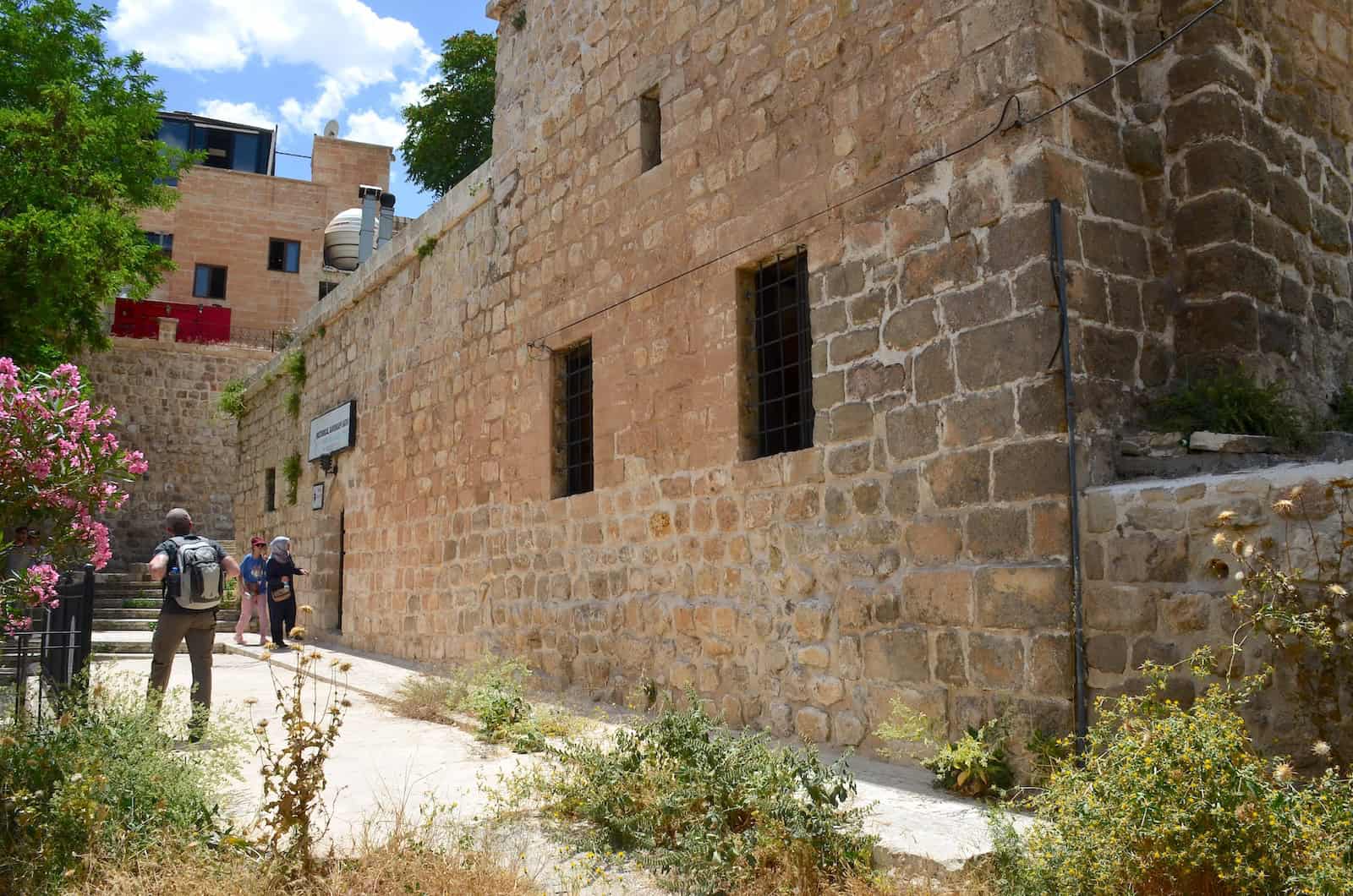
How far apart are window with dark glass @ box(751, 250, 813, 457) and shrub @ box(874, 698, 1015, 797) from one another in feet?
5.98

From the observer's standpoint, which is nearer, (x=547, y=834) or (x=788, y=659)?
(x=547, y=834)

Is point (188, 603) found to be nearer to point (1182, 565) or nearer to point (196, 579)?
point (196, 579)

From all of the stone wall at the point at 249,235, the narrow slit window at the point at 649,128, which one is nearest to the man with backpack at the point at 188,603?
the narrow slit window at the point at 649,128

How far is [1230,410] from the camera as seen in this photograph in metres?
4.65

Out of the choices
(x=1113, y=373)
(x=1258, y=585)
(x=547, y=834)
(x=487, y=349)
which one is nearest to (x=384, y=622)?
(x=487, y=349)

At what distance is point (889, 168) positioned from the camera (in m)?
5.59

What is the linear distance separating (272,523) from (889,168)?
12.7m

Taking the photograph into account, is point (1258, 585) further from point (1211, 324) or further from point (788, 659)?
point (788, 659)

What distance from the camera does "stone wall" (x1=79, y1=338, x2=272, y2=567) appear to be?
79.7ft

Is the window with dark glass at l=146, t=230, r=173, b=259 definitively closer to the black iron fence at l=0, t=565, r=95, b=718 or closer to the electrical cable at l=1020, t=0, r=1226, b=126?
the black iron fence at l=0, t=565, r=95, b=718

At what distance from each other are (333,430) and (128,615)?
524cm

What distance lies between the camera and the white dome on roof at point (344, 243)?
2067cm

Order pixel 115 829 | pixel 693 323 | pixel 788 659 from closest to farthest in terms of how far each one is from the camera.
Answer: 1. pixel 115 829
2. pixel 788 659
3. pixel 693 323

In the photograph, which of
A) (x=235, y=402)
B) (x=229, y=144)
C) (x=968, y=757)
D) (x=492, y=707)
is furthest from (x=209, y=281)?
(x=968, y=757)
